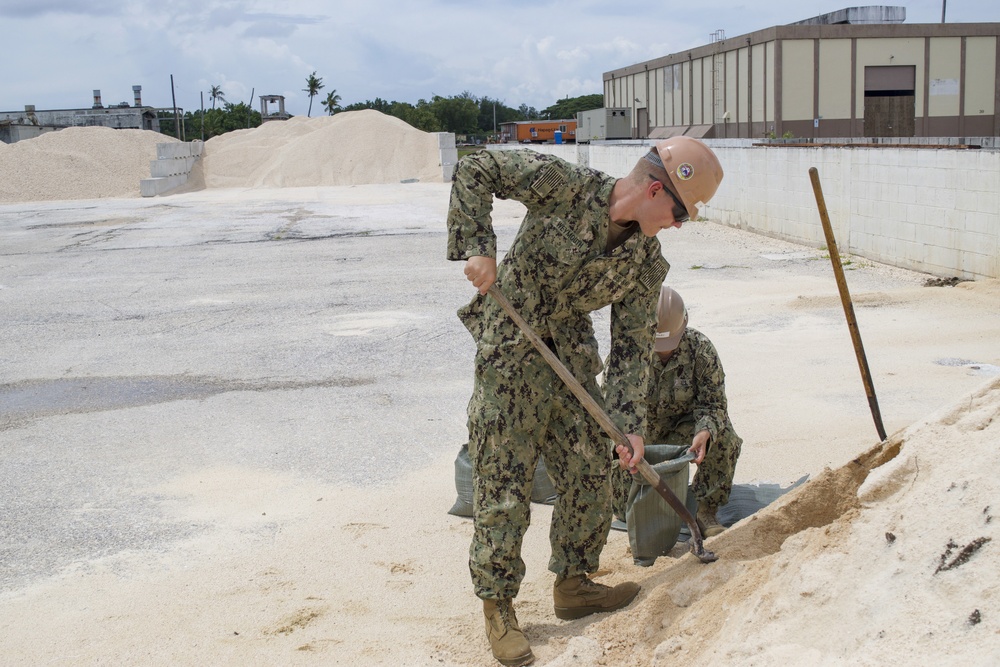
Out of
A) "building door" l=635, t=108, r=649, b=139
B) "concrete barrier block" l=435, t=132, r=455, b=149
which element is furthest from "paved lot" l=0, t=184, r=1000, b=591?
"building door" l=635, t=108, r=649, b=139

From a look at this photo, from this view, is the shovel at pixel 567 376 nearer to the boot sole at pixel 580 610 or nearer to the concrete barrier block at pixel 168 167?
the boot sole at pixel 580 610

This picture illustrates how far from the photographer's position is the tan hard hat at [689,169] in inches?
121

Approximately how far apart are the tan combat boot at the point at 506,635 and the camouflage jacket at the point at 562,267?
723 mm

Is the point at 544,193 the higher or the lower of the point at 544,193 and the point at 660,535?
the higher

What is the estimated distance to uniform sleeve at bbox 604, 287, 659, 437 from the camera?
3297 millimetres

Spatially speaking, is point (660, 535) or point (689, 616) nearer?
point (689, 616)

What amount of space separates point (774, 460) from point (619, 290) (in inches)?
89.2

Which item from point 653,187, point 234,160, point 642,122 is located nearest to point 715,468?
point 653,187

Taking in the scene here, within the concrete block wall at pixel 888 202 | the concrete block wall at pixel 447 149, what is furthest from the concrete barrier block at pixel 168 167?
the concrete block wall at pixel 888 202

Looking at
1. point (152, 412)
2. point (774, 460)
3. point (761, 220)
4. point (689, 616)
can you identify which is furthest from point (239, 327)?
point (761, 220)

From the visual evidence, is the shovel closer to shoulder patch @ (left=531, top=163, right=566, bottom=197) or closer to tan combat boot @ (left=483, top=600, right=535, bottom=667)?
shoulder patch @ (left=531, top=163, right=566, bottom=197)

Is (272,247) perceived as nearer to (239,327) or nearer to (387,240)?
(387,240)

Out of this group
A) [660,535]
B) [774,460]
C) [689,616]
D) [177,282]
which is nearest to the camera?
[689,616]

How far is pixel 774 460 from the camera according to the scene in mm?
5133
